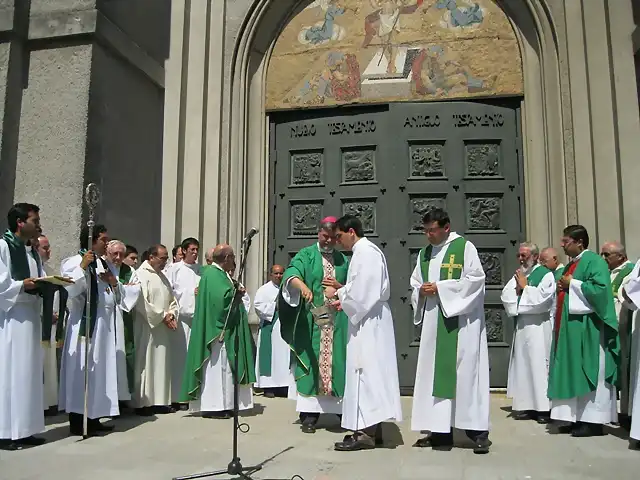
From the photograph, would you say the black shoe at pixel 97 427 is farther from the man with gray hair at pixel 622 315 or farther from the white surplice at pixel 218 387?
the man with gray hair at pixel 622 315

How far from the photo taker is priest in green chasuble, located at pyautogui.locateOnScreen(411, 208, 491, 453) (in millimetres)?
4805

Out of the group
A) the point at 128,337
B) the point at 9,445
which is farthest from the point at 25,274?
the point at 128,337

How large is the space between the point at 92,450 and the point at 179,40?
6714 millimetres

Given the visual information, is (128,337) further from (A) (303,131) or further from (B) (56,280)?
(A) (303,131)

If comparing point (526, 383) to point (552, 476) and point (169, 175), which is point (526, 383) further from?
point (169, 175)

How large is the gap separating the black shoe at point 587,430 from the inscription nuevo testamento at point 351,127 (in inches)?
203

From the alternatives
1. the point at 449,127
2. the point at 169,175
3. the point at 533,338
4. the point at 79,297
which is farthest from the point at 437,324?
the point at 169,175

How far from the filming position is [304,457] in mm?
4598

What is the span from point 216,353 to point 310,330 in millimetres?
1295

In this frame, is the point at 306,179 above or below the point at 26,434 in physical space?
above

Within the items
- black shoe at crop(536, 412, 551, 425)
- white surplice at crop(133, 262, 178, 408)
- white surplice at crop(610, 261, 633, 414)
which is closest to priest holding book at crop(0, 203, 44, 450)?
white surplice at crop(133, 262, 178, 408)

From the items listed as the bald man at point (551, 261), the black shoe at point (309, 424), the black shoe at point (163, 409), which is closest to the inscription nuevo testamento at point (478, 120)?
the bald man at point (551, 261)

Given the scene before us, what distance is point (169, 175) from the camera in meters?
9.27

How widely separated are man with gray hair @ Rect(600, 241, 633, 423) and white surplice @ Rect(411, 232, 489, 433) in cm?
141
